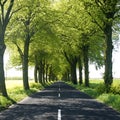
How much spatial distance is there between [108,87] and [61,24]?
36.2ft

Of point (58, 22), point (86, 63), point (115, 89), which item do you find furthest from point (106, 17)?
point (86, 63)

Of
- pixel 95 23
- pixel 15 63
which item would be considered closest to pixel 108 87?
pixel 95 23

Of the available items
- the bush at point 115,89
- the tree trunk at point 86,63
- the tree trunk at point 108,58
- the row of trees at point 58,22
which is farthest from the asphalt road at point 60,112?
the tree trunk at point 86,63

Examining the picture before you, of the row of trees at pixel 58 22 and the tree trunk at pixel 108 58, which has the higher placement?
the row of trees at pixel 58 22

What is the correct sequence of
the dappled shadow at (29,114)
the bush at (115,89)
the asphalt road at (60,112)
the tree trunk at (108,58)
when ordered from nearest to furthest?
the dappled shadow at (29,114)
the asphalt road at (60,112)
the bush at (115,89)
the tree trunk at (108,58)

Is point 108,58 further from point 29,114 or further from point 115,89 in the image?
point 29,114

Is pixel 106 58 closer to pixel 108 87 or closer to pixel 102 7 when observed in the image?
pixel 108 87

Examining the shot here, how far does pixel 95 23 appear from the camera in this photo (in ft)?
96.5

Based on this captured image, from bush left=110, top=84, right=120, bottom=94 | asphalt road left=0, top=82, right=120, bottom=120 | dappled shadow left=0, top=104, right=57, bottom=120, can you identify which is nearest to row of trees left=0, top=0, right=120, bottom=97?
bush left=110, top=84, right=120, bottom=94

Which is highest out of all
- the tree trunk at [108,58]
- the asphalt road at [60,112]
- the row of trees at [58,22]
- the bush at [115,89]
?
the row of trees at [58,22]

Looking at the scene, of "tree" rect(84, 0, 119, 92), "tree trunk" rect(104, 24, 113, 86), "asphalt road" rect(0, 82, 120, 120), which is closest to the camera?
"asphalt road" rect(0, 82, 120, 120)

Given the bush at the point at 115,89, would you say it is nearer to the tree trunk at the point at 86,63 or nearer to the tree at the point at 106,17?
the tree at the point at 106,17

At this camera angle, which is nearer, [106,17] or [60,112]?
[60,112]

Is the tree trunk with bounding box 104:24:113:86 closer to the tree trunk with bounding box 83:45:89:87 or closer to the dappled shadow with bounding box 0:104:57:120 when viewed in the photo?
the dappled shadow with bounding box 0:104:57:120
